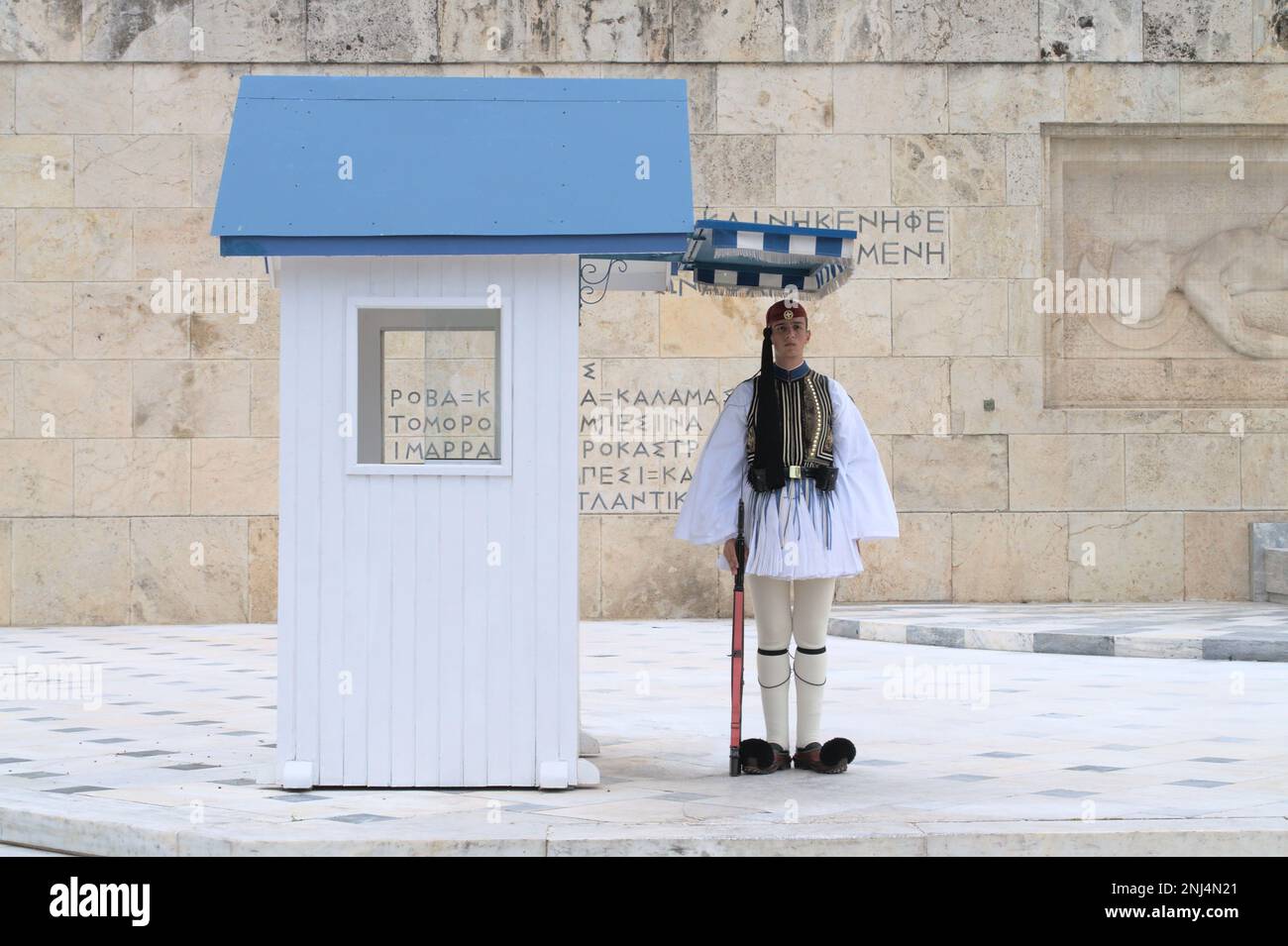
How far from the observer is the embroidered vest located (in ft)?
22.5

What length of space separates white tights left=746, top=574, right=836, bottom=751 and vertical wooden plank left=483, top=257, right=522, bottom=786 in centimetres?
107

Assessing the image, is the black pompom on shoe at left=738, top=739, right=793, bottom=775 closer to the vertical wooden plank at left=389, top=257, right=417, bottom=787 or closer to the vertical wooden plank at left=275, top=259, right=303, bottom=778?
the vertical wooden plank at left=389, top=257, right=417, bottom=787

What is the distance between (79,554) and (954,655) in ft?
24.9

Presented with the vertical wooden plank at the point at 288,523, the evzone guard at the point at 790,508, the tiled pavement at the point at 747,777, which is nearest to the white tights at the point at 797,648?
the evzone guard at the point at 790,508

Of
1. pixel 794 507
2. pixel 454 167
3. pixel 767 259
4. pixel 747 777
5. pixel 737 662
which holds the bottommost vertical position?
pixel 747 777

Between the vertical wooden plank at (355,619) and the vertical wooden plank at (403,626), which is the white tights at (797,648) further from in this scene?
the vertical wooden plank at (355,619)

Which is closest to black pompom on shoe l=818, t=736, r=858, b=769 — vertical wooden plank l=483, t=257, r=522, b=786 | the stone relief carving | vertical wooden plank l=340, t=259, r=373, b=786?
vertical wooden plank l=483, t=257, r=522, b=786

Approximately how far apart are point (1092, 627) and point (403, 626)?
7669mm

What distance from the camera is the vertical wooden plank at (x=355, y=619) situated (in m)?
6.38

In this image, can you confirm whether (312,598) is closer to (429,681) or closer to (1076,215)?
(429,681)

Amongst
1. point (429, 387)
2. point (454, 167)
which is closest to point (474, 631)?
point (429, 387)

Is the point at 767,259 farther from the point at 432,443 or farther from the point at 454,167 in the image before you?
the point at 432,443

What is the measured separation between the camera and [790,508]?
6.81m
